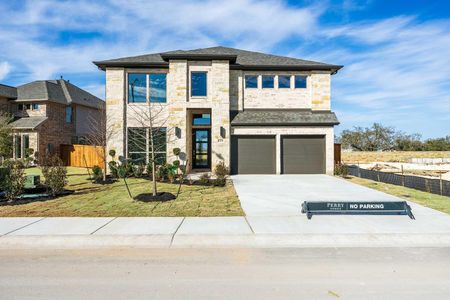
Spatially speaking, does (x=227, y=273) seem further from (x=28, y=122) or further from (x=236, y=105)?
(x=28, y=122)

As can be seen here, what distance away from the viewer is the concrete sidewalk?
6219mm

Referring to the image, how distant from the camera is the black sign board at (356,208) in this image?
8.12 metres

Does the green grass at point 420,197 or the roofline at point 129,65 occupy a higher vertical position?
the roofline at point 129,65

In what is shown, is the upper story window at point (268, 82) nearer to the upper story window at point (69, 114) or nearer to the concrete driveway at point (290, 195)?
the concrete driveway at point (290, 195)

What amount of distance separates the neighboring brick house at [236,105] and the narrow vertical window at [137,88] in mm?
68

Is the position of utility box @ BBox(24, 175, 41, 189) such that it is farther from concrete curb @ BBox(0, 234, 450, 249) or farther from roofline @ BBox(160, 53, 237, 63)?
roofline @ BBox(160, 53, 237, 63)

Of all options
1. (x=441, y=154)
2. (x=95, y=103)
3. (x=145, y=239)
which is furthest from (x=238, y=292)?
(x=441, y=154)

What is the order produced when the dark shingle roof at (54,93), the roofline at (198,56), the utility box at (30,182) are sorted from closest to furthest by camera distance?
the utility box at (30,182), the roofline at (198,56), the dark shingle roof at (54,93)

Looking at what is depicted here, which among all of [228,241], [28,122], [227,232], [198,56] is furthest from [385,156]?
[28,122]

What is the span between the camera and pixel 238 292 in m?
4.12

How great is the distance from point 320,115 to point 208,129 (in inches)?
334

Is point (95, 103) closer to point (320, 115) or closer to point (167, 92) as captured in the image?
point (167, 92)

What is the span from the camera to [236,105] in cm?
1970

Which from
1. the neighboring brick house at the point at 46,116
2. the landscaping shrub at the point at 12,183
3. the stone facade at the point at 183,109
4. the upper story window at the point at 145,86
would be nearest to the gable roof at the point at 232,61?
the stone facade at the point at 183,109
